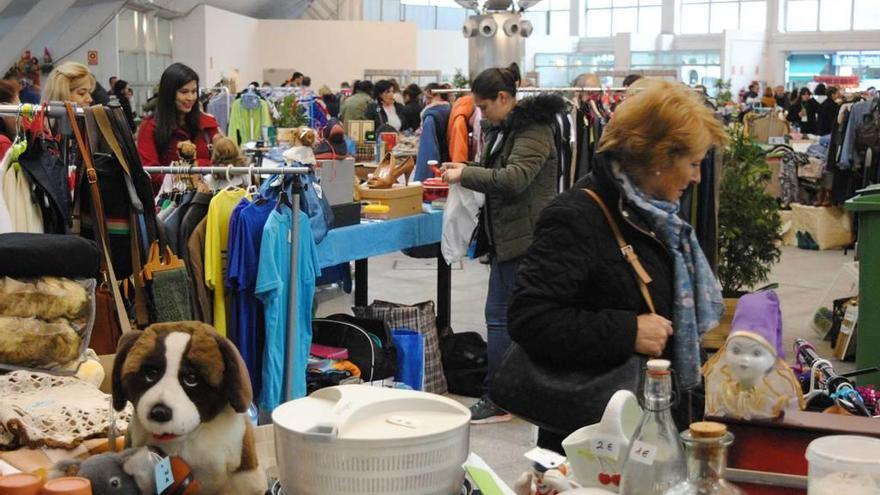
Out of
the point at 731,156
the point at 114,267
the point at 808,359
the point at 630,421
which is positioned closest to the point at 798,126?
the point at 731,156

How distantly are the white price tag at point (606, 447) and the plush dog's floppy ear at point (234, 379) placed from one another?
0.52 metres

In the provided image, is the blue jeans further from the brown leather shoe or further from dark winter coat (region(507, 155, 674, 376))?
dark winter coat (region(507, 155, 674, 376))

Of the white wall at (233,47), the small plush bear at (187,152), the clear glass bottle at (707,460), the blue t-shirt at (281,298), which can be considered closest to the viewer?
the clear glass bottle at (707,460)

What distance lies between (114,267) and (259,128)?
24.0 feet

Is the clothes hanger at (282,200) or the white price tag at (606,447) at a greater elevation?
the clothes hanger at (282,200)

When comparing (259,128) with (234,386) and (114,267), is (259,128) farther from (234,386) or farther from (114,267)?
(234,386)

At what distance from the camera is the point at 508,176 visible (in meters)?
4.70

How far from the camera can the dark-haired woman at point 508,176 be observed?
473cm

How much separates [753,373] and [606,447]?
0.79 feet

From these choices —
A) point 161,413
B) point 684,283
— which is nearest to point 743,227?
point 684,283

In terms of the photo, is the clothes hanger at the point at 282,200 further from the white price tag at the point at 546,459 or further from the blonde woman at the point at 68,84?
the white price tag at the point at 546,459

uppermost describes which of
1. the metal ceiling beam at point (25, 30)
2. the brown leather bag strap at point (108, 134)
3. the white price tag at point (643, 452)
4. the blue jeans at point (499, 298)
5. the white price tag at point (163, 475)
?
the metal ceiling beam at point (25, 30)

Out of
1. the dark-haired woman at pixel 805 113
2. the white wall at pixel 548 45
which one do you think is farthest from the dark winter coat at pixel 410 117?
the white wall at pixel 548 45

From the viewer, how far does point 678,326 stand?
235 centimetres
